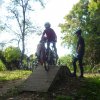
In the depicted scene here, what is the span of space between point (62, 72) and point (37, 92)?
7.35 ft

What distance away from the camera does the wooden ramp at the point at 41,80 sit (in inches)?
585

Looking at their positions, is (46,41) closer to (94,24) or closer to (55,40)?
(55,40)

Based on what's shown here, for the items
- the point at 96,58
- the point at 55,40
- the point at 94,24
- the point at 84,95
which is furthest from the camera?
the point at 94,24

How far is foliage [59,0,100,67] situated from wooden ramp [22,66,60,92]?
24887 millimetres

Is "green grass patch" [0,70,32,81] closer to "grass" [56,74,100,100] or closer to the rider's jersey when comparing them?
the rider's jersey

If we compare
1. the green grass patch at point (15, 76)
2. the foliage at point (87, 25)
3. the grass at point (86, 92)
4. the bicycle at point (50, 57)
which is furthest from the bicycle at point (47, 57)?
the foliage at point (87, 25)

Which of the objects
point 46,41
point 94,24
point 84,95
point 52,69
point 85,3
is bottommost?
point 84,95

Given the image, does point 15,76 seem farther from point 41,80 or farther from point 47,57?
point 41,80

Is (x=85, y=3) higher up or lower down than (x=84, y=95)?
higher up

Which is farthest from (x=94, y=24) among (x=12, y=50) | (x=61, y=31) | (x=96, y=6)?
(x=12, y=50)

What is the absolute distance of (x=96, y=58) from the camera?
1683 inches

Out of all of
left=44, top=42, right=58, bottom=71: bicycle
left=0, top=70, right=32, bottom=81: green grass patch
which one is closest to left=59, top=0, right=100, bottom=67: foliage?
left=0, top=70, right=32, bottom=81: green grass patch

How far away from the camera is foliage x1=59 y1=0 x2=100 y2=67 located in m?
46.0

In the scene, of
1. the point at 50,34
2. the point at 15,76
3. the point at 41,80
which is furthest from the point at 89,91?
the point at 15,76
